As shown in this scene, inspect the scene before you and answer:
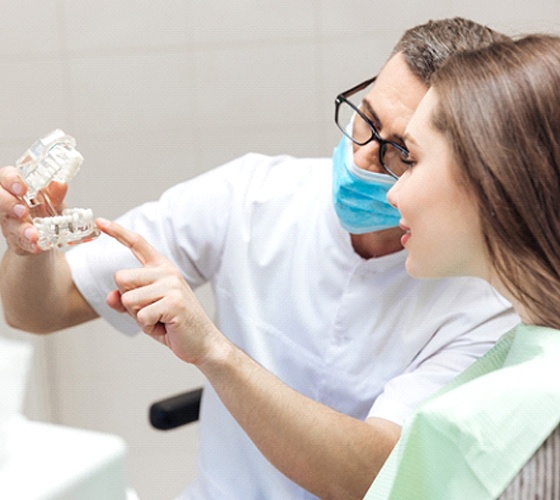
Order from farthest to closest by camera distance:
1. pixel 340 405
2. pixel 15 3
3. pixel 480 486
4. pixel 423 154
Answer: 1. pixel 15 3
2. pixel 340 405
3. pixel 423 154
4. pixel 480 486

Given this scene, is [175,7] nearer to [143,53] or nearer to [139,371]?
[143,53]

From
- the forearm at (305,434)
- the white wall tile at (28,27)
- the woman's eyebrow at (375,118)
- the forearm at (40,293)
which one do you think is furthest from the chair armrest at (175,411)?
the white wall tile at (28,27)

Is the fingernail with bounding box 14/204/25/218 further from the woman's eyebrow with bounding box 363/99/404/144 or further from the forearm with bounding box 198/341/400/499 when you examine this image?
the woman's eyebrow with bounding box 363/99/404/144

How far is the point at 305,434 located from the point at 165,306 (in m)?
0.25

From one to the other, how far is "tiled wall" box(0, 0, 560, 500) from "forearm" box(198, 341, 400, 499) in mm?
1009

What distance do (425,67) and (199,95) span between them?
3.15ft

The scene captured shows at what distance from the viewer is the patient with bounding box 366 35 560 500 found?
0.78 metres

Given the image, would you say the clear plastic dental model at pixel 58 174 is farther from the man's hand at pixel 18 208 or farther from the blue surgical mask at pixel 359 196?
the blue surgical mask at pixel 359 196

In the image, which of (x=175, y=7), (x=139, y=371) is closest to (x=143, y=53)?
(x=175, y=7)

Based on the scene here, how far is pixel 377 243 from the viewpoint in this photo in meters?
1.33

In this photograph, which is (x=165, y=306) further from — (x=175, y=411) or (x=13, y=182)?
(x=175, y=411)

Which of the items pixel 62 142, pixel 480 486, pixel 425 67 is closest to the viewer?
pixel 480 486

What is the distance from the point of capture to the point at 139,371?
221 cm

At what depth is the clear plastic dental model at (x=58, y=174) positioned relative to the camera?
1.04 metres
